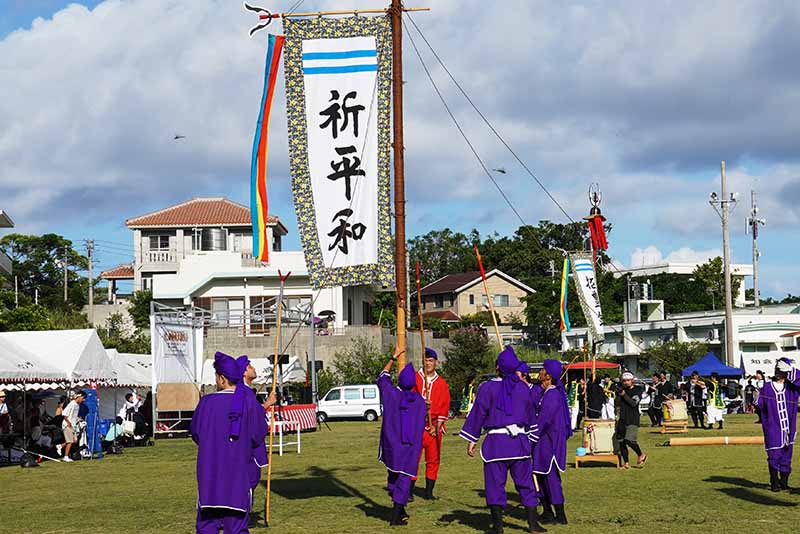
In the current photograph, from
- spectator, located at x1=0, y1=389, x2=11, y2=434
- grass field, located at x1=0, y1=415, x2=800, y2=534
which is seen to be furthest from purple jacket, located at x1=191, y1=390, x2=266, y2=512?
spectator, located at x1=0, y1=389, x2=11, y2=434

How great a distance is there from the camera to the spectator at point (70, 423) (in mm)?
23062

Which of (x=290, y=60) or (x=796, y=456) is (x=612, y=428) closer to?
Answer: (x=796, y=456)

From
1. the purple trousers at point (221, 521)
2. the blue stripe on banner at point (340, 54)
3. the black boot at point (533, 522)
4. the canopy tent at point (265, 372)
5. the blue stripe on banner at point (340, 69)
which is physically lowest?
the black boot at point (533, 522)

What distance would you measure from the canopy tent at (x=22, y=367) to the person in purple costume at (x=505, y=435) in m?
12.9

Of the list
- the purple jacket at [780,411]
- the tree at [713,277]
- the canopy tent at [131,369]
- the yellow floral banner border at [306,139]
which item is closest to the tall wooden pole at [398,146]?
the yellow floral banner border at [306,139]

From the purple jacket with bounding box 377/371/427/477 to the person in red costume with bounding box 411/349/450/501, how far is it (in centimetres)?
154

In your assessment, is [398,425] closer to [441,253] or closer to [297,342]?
[297,342]


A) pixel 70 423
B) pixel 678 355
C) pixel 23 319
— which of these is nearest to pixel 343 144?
pixel 70 423

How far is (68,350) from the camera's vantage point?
23844 mm

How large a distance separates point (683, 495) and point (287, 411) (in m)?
14.2

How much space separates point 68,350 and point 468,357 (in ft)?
87.6

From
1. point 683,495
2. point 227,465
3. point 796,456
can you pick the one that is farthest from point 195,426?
point 796,456

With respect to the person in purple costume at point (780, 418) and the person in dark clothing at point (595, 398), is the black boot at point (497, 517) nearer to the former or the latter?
the person in purple costume at point (780, 418)

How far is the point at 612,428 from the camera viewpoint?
17.9 meters
